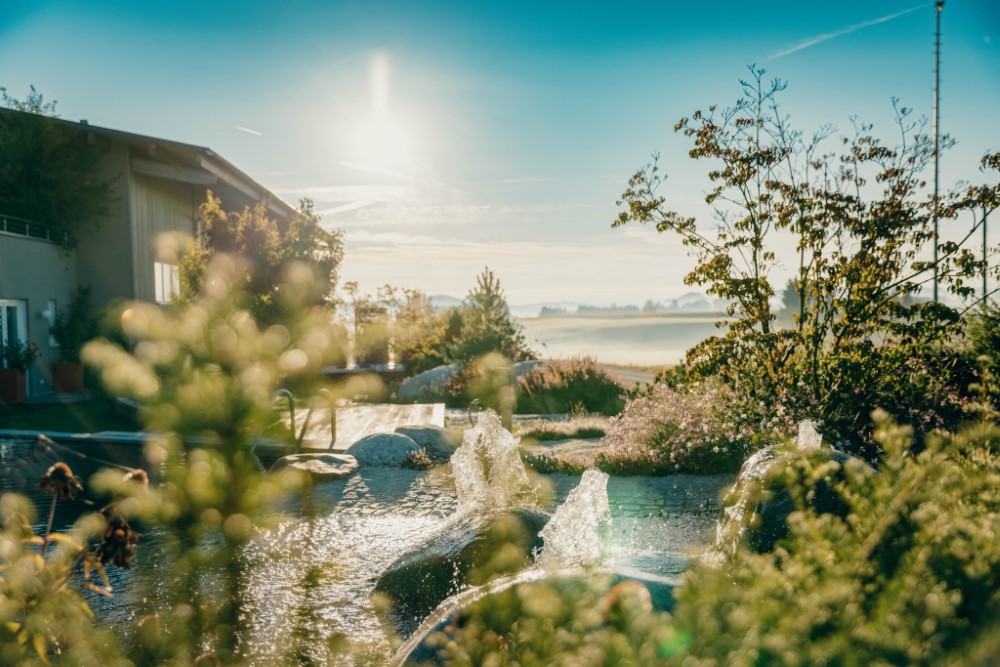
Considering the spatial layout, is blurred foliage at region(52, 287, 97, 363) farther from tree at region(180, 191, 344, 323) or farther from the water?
the water

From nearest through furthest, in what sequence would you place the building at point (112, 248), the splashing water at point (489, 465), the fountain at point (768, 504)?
the fountain at point (768, 504) → the splashing water at point (489, 465) → the building at point (112, 248)

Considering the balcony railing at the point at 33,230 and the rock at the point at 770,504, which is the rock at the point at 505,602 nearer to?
the rock at the point at 770,504

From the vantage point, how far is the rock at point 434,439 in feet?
36.2

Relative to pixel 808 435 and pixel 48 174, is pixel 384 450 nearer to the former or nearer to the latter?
pixel 808 435

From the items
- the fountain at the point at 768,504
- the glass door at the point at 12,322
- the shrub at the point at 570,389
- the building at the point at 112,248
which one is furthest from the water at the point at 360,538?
the building at the point at 112,248

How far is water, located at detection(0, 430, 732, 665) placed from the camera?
187 inches

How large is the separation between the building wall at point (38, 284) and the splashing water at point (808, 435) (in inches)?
700

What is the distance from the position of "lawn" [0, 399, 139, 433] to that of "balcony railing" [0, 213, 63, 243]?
200 inches

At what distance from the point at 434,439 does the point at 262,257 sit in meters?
8.68

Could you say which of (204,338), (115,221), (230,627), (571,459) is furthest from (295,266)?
(230,627)

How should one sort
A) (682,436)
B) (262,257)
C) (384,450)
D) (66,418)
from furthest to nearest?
(262,257) → (66,418) → (384,450) → (682,436)

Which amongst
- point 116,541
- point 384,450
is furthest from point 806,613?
point 384,450

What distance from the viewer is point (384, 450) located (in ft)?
34.3

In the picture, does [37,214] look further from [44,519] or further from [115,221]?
[44,519]
